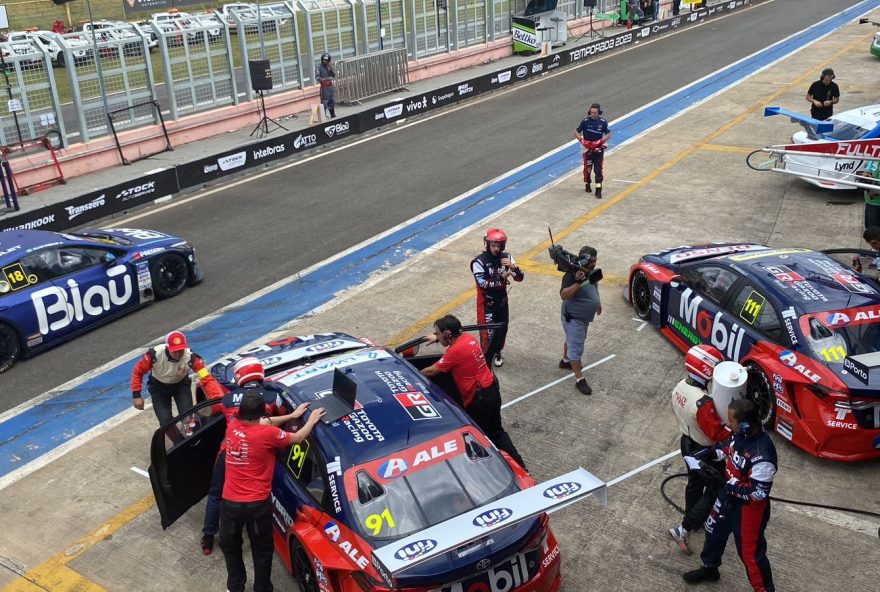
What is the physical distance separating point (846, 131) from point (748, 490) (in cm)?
1180

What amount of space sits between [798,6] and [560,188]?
32772 millimetres

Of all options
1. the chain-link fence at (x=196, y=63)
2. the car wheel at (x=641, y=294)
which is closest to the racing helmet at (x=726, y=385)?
the car wheel at (x=641, y=294)

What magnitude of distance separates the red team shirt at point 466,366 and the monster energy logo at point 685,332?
10.2ft

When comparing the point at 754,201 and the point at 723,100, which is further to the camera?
the point at 723,100

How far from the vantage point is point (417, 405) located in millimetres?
6285

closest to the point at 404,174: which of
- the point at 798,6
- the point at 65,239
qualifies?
the point at 65,239

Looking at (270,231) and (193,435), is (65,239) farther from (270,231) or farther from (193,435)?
(193,435)

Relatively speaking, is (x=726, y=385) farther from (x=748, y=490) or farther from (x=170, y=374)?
(x=170, y=374)

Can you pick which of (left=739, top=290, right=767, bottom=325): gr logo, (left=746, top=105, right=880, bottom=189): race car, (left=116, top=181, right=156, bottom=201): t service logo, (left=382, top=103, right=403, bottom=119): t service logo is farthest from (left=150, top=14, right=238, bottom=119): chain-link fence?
(left=739, top=290, right=767, bottom=325): gr logo

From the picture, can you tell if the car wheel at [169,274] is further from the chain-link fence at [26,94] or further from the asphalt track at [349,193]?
the chain-link fence at [26,94]

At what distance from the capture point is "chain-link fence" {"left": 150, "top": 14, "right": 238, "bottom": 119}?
21.0 metres

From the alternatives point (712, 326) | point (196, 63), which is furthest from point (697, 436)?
point (196, 63)

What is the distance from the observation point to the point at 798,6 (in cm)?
4238

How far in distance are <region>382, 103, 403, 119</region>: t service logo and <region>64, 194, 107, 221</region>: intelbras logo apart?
9012 mm
